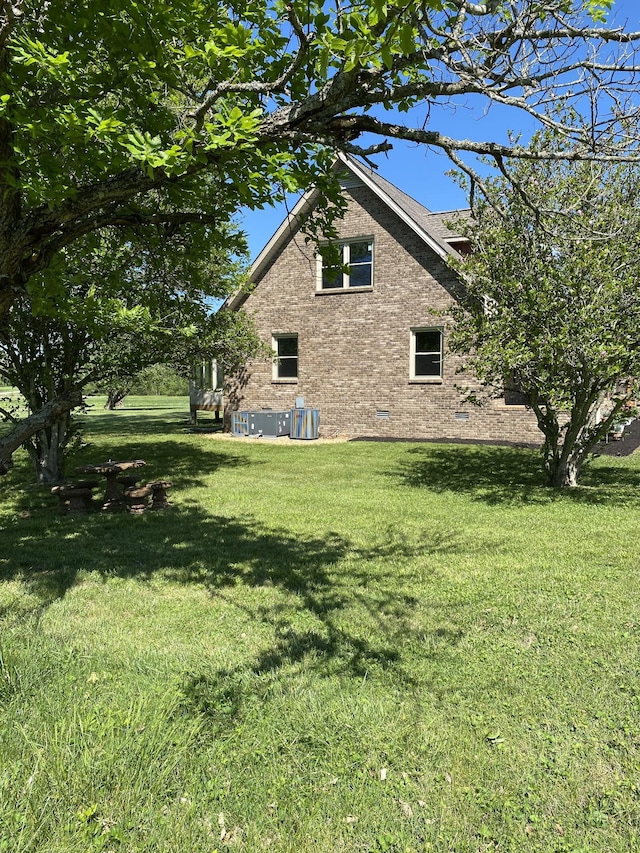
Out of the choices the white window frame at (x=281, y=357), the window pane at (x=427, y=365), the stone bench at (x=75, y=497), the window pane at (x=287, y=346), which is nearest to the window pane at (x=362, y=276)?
the white window frame at (x=281, y=357)

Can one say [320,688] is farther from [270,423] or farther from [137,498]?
[270,423]

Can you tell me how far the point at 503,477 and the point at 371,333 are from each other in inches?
336

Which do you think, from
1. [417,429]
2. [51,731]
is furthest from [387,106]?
Answer: [417,429]

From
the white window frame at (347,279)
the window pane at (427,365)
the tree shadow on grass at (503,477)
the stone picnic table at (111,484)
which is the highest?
the white window frame at (347,279)

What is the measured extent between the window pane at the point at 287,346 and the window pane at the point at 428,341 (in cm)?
448

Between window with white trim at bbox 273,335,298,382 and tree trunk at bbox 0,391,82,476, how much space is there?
1524 cm

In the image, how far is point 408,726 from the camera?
305 cm

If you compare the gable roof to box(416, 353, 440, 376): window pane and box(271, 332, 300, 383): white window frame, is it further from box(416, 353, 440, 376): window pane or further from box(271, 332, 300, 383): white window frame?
box(416, 353, 440, 376): window pane

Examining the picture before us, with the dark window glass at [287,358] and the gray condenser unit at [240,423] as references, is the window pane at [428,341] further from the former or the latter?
the gray condenser unit at [240,423]

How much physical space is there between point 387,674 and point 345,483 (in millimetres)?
6803

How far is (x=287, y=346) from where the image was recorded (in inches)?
789

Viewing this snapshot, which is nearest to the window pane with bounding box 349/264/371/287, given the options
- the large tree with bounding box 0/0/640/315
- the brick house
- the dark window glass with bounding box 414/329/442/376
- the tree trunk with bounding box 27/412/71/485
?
the brick house

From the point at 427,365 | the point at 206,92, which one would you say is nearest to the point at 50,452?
the point at 206,92

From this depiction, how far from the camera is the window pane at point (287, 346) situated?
782 inches
